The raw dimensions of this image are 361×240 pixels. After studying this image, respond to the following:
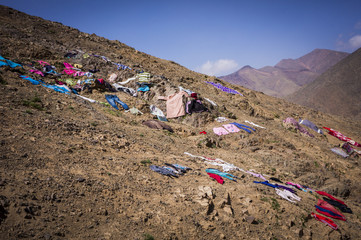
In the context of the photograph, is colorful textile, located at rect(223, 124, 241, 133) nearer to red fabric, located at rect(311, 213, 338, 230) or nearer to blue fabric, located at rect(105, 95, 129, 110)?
blue fabric, located at rect(105, 95, 129, 110)

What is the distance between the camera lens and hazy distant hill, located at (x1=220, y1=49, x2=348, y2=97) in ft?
281

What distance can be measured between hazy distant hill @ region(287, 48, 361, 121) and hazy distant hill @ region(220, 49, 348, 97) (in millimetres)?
27622

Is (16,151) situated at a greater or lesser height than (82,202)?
greater

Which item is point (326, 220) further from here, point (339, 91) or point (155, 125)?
point (339, 91)

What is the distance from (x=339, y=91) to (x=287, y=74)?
58778 millimetres

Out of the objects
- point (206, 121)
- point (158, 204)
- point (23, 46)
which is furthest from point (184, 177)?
point (23, 46)

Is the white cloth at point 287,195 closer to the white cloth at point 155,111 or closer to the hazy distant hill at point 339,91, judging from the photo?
the white cloth at point 155,111

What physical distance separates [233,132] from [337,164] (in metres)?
5.50

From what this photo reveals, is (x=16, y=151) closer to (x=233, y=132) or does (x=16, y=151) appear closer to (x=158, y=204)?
(x=158, y=204)

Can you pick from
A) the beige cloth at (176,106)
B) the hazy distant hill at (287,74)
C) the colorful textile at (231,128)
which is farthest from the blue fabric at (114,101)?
the hazy distant hill at (287,74)

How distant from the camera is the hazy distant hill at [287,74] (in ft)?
281

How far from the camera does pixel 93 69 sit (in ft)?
48.8

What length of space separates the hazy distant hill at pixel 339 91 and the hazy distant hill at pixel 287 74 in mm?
27622

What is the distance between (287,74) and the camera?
9719cm
